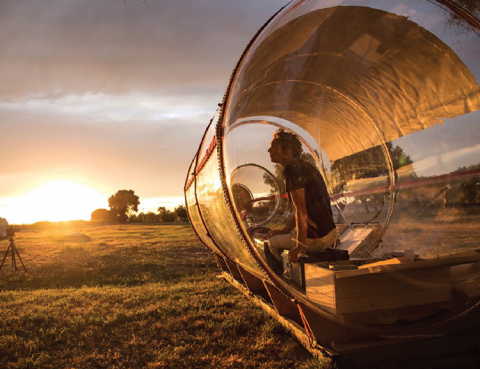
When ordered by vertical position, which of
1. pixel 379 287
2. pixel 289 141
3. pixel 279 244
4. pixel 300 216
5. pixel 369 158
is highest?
pixel 289 141

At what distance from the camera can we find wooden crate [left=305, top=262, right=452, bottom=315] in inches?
123

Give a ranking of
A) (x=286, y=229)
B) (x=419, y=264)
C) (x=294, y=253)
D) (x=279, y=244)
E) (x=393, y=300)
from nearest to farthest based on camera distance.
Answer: (x=419, y=264) < (x=393, y=300) < (x=294, y=253) < (x=279, y=244) < (x=286, y=229)

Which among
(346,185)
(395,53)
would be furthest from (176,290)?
(395,53)

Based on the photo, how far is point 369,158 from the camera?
5.25 m

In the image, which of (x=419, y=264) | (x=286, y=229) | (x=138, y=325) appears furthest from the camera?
(x=138, y=325)

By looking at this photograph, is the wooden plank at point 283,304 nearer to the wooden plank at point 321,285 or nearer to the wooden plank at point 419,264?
the wooden plank at point 321,285

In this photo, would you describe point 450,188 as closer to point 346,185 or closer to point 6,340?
point 346,185

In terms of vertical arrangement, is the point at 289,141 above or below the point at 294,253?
above

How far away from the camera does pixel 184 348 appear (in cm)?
393

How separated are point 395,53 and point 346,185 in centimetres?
197

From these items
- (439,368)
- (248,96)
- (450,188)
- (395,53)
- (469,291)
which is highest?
(395,53)

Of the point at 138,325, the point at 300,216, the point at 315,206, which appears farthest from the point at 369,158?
the point at 138,325

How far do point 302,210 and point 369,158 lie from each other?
198 centimetres

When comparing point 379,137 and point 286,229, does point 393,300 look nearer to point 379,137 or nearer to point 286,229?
point 286,229
